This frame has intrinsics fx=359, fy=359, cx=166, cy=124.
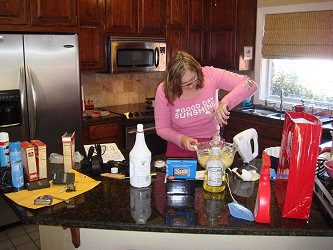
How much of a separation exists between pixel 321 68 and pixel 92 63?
2532 mm

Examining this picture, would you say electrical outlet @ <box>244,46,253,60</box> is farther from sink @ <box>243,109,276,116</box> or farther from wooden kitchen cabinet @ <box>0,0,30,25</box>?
wooden kitchen cabinet @ <box>0,0,30,25</box>

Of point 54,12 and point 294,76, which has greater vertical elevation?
point 54,12

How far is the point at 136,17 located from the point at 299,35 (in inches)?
72.2

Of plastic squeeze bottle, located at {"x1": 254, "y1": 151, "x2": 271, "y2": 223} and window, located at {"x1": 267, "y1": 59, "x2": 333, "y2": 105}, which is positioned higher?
window, located at {"x1": 267, "y1": 59, "x2": 333, "y2": 105}

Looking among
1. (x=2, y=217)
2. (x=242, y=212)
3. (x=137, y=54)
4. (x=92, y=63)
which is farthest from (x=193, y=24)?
(x=242, y=212)

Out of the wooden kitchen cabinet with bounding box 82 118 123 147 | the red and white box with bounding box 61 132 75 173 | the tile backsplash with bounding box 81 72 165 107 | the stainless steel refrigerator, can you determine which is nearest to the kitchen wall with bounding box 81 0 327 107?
the tile backsplash with bounding box 81 72 165 107

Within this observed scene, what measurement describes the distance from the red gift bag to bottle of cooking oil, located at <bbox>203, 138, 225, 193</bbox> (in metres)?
0.28

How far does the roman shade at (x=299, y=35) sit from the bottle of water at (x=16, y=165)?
3.29 m

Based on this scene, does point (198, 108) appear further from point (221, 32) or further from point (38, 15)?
point (221, 32)

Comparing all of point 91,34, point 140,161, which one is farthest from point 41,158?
point 91,34

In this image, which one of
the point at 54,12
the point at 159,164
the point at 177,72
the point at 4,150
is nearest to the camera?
the point at 4,150

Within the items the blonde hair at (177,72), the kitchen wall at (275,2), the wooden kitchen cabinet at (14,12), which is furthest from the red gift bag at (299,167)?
the kitchen wall at (275,2)

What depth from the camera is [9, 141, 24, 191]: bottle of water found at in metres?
1.75

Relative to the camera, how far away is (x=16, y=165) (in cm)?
176
